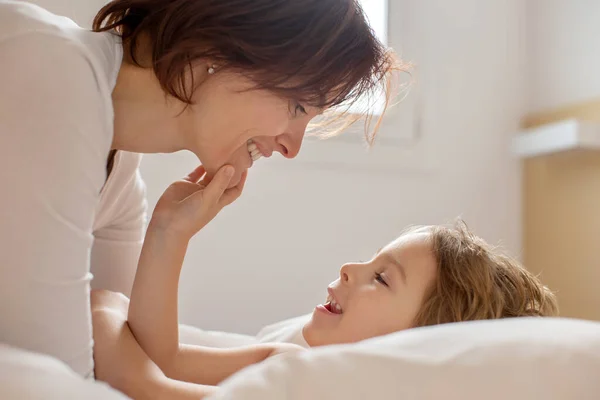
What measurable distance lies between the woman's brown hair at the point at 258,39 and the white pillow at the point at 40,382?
22.5 inches

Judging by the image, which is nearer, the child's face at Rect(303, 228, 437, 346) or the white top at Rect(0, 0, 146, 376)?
the white top at Rect(0, 0, 146, 376)

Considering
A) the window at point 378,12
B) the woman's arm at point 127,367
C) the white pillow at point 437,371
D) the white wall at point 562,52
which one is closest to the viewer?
the white pillow at point 437,371

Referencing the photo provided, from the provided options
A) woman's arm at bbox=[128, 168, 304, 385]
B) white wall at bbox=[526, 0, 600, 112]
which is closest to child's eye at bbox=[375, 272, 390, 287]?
woman's arm at bbox=[128, 168, 304, 385]

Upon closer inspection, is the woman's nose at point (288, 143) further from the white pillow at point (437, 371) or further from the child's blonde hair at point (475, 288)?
the white pillow at point (437, 371)

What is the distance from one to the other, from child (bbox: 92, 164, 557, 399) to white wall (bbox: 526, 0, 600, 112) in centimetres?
114

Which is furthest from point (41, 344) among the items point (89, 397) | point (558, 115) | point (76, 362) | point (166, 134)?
point (558, 115)

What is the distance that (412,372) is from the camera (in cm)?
51

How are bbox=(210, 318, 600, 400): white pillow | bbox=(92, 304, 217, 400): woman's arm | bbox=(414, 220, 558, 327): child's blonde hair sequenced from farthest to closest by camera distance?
bbox=(414, 220, 558, 327): child's blonde hair, bbox=(92, 304, 217, 400): woman's arm, bbox=(210, 318, 600, 400): white pillow

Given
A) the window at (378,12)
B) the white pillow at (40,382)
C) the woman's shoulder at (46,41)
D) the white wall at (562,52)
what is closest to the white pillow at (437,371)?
the white pillow at (40,382)

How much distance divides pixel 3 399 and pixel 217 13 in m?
0.69

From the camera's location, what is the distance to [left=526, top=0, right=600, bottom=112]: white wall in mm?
2104

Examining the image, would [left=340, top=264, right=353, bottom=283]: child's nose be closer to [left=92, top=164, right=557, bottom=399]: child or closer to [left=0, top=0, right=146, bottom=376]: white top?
[left=92, top=164, right=557, bottom=399]: child

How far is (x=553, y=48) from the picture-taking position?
2.30 m

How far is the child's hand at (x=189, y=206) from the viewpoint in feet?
3.71
